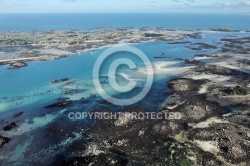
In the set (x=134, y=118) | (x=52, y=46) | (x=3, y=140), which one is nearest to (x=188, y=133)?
(x=134, y=118)

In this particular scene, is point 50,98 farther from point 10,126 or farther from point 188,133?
point 188,133

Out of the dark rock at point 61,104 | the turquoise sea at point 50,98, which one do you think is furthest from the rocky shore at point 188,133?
the dark rock at point 61,104

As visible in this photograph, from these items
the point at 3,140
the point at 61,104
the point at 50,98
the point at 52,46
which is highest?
the point at 52,46

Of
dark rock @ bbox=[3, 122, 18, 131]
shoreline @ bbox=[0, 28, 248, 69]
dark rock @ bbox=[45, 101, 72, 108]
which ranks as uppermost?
shoreline @ bbox=[0, 28, 248, 69]

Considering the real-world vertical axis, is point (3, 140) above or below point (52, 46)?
below

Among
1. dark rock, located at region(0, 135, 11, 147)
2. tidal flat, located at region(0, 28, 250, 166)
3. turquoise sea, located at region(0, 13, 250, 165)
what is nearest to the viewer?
tidal flat, located at region(0, 28, 250, 166)

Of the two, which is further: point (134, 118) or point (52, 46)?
point (52, 46)

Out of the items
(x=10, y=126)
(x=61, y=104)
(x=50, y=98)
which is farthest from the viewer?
(x=50, y=98)

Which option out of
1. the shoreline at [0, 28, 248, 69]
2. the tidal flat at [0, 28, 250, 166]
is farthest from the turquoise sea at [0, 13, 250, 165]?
the shoreline at [0, 28, 248, 69]

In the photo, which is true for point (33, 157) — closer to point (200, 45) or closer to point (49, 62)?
point (49, 62)

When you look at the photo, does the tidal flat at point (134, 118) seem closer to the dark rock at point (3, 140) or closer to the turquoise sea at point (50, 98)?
the dark rock at point (3, 140)

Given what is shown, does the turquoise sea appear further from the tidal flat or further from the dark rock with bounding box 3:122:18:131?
the dark rock with bounding box 3:122:18:131
